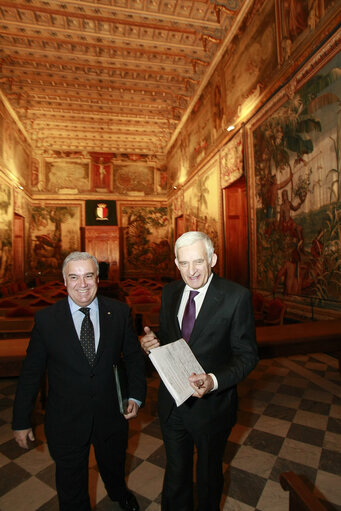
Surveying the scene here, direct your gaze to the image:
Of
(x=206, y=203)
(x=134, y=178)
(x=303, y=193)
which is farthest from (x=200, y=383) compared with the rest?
(x=134, y=178)

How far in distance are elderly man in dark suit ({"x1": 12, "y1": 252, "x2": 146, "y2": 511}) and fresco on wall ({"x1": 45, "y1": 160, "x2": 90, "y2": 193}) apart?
1866 cm

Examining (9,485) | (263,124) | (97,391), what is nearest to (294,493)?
(97,391)

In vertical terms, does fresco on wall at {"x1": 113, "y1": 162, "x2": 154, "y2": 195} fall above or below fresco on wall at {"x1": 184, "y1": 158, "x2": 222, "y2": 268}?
above

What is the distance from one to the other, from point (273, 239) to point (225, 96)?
570cm

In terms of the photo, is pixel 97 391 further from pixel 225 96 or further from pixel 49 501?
pixel 225 96

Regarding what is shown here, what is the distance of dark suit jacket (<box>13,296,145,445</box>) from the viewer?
6.30 feet

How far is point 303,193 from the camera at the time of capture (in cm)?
630

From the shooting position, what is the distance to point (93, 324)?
206cm

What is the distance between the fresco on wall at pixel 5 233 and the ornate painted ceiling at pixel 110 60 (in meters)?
4.26

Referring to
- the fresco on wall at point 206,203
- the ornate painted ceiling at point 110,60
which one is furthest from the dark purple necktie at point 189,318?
the ornate painted ceiling at point 110,60

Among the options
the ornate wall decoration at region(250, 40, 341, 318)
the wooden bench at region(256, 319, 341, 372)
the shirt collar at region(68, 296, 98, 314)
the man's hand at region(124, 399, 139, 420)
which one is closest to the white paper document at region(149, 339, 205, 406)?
the man's hand at region(124, 399, 139, 420)

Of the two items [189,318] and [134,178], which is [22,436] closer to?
[189,318]

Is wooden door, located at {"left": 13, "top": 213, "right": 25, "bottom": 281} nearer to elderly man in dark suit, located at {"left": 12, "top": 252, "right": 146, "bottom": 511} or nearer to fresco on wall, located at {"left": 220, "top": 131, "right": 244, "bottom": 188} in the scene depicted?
fresco on wall, located at {"left": 220, "top": 131, "right": 244, "bottom": 188}

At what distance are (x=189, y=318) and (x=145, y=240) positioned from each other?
17962mm
